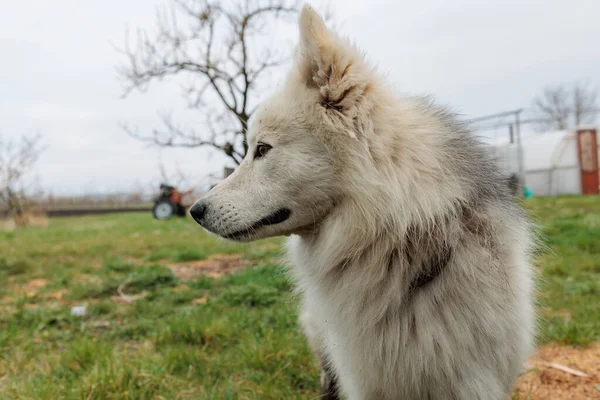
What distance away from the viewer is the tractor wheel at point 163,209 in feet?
53.0

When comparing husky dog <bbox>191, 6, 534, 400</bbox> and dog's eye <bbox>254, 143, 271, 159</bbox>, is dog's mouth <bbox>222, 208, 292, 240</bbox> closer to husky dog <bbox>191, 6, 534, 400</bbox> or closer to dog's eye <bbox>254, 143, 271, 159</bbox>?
husky dog <bbox>191, 6, 534, 400</bbox>

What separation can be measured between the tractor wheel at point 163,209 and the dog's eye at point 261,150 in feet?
48.5

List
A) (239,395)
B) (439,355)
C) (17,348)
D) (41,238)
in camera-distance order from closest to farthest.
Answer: (439,355) → (239,395) → (17,348) → (41,238)

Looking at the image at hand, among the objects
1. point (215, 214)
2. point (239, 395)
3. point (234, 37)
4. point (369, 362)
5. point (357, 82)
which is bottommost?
point (239, 395)

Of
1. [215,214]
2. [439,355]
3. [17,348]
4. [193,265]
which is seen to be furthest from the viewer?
[193,265]

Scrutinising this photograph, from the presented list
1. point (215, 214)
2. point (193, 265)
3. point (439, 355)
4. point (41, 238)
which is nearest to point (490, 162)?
point (439, 355)

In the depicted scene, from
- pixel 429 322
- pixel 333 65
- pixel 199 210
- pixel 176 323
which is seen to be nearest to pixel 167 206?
pixel 176 323

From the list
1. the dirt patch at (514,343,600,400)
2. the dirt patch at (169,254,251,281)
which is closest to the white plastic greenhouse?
the dirt patch at (169,254,251,281)

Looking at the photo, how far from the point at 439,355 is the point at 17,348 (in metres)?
3.30

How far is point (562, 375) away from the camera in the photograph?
2.67 metres

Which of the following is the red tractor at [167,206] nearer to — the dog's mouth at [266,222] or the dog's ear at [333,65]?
the dog's mouth at [266,222]

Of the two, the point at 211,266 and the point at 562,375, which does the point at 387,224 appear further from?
the point at 211,266

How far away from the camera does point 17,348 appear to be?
335 centimetres

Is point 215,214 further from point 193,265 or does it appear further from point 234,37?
point 193,265
